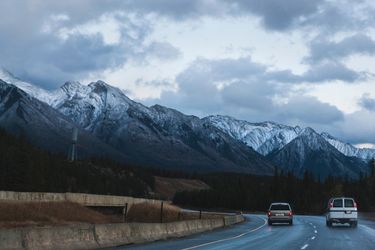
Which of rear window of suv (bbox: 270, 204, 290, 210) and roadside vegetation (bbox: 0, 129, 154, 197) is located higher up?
roadside vegetation (bbox: 0, 129, 154, 197)

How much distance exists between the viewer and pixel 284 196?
6973 inches

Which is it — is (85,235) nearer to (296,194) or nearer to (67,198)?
(67,198)

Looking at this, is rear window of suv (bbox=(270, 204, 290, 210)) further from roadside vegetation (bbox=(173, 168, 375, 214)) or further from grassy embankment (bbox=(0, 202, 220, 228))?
roadside vegetation (bbox=(173, 168, 375, 214))

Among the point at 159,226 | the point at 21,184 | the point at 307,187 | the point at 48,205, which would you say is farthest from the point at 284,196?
the point at 159,226

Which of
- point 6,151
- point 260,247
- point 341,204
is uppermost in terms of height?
point 6,151

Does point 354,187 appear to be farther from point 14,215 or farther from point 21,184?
point 14,215

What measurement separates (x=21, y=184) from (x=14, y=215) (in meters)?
65.8

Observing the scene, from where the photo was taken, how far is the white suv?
47.6 meters

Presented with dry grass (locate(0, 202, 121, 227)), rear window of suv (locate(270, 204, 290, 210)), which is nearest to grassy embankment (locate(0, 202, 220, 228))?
dry grass (locate(0, 202, 121, 227))

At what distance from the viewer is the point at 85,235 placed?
24156 mm

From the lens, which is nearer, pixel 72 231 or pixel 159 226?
pixel 72 231

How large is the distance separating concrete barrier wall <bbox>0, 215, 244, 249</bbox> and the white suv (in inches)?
619

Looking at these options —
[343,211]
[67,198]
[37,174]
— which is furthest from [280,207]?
[37,174]

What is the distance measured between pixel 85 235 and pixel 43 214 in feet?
95.0
